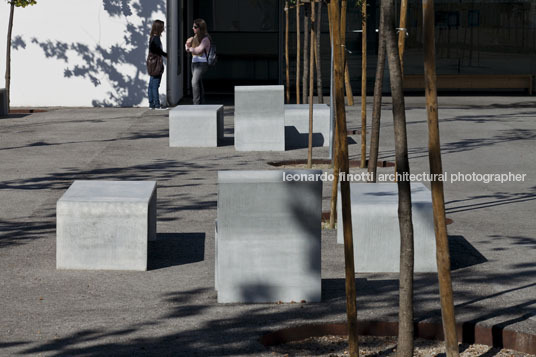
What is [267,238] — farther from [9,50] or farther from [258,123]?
[9,50]

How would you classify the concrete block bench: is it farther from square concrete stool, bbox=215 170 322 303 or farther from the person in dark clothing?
square concrete stool, bbox=215 170 322 303

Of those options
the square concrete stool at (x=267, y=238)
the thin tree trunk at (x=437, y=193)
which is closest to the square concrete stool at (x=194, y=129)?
the square concrete stool at (x=267, y=238)

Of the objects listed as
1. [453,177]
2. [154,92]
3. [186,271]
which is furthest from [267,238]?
[154,92]

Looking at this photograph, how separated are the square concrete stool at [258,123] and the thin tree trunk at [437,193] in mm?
10469

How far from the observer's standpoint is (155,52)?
74.8 ft

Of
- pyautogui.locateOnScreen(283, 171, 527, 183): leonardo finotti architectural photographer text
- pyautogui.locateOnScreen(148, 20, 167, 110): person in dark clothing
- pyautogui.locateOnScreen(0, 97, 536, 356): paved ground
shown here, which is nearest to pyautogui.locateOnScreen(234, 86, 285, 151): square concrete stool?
pyautogui.locateOnScreen(0, 97, 536, 356): paved ground

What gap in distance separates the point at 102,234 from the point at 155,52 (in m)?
15.5

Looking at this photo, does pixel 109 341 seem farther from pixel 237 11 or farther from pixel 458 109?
pixel 237 11

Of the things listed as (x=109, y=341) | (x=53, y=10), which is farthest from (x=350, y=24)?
(x=109, y=341)

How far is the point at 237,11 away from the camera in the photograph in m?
31.2

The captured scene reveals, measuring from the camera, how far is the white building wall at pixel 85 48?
24.7 metres

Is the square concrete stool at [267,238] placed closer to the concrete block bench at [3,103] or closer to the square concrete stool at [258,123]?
the square concrete stool at [258,123]

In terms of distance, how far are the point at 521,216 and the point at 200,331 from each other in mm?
5009

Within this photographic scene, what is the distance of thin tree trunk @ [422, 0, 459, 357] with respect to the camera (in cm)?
507
